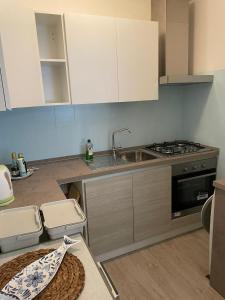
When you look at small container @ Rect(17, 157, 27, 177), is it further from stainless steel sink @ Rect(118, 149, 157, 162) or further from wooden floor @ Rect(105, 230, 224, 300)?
wooden floor @ Rect(105, 230, 224, 300)

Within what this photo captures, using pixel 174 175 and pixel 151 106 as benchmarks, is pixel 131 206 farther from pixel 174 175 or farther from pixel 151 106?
pixel 151 106

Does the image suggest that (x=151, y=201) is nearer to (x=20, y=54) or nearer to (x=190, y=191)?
(x=190, y=191)

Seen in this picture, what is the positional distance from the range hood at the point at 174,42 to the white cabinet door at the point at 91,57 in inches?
22.8

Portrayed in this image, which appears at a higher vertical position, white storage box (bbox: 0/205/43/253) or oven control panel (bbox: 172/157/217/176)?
white storage box (bbox: 0/205/43/253)

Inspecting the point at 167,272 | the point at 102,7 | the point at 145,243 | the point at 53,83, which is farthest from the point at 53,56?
the point at 167,272

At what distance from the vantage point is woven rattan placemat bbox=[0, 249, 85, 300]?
788 mm

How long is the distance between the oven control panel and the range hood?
0.79 meters

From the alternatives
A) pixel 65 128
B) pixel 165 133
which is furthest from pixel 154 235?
pixel 65 128

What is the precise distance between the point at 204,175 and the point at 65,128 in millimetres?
1499

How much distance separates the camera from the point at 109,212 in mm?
2008

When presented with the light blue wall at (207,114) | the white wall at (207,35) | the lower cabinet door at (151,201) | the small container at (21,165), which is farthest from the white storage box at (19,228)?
the white wall at (207,35)

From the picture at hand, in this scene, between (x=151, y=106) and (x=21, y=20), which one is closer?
(x=21, y=20)

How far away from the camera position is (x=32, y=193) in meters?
1.53

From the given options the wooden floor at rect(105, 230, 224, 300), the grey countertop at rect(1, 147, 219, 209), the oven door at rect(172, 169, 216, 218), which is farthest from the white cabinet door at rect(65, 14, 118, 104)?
the wooden floor at rect(105, 230, 224, 300)
